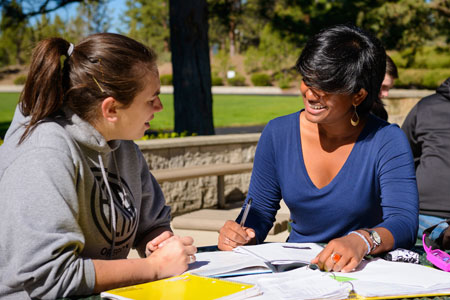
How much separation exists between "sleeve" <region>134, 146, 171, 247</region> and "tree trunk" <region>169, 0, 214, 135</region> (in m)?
5.83

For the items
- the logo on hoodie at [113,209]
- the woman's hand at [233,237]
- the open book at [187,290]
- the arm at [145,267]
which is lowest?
the woman's hand at [233,237]

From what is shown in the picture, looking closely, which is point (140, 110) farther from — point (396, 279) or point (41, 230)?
point (396, 279)

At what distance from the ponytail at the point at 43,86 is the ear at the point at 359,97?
43.6 inches

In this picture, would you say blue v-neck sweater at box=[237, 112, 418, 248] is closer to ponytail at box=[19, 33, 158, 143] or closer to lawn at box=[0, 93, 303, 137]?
ponytail at box=[19, 33, 158, 143]

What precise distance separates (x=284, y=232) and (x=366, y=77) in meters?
3.21

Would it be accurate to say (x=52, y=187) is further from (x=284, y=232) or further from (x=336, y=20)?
(x=336, y=20)

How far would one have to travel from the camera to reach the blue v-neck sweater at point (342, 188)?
84.0 inches

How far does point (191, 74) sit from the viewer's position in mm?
7953

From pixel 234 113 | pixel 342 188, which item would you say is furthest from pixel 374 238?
pixel 234 113

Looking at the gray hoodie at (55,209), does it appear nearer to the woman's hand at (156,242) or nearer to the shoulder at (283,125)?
the woman's hand at (156,242)

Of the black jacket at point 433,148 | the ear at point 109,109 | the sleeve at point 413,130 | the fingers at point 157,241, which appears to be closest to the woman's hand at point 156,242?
the fingers at point 157,241

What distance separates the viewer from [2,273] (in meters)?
1.49

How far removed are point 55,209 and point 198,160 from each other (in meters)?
5.02

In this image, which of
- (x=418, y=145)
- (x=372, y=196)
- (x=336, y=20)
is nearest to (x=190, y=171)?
(x=418, y=145)
